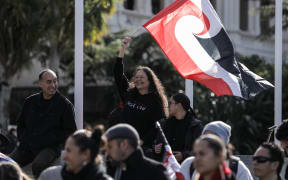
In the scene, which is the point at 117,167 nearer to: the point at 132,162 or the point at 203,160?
the point at 132,162

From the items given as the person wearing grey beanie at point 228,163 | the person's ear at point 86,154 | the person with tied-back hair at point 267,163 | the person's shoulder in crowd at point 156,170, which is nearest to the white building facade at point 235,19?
the person wearing grey beanie at point 228,163

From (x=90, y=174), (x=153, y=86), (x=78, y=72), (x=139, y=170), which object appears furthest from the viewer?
(x=78, y=72)

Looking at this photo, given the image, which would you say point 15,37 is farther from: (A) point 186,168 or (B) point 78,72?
(A) point 186,168

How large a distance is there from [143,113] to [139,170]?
7.72 ft

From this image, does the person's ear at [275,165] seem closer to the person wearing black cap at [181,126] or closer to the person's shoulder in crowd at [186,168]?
the person's shoulder in crowd at [186,168]

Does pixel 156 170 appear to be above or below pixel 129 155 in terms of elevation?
below

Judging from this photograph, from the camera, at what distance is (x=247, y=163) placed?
9.93 metres

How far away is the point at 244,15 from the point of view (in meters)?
39.0

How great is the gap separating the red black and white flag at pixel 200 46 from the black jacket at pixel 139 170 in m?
3.42

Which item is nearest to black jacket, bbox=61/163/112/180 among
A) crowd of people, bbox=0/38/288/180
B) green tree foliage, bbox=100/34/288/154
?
Result: crowd of people, bbox=0/38/288/180

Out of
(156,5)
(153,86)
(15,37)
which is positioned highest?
(156,5)

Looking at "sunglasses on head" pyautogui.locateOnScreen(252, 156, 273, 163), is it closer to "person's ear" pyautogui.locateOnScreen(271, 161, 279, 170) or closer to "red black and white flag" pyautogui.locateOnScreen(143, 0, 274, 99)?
"person's ear" pyautogui.locateOnScreen(271, 161, 279, 170)

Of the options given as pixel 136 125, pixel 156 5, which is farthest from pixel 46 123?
pixel 156 5

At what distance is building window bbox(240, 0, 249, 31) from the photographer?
127 ft
